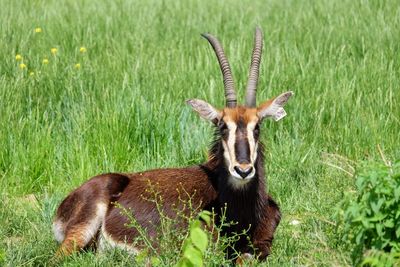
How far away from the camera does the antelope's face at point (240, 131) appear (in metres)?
6.38

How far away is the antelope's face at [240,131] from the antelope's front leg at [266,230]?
1.17 ft

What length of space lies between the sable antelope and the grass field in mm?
216

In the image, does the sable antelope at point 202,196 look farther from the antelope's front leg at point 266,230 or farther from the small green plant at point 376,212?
the small green plant at point 376,212

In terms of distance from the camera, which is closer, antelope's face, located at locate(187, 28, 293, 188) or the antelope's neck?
antelope's face, located at locate(187, 28, 293, 188)

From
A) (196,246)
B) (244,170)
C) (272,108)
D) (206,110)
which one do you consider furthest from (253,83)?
(196,246)

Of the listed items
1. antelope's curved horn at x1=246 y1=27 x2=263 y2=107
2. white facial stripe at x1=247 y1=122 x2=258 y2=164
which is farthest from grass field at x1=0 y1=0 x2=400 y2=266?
antelope's curved horn at x1=246 y1=27 x2=263 y2=107

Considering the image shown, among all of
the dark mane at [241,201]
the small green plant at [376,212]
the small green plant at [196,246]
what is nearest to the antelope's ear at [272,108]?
the dark mane at [241,201]

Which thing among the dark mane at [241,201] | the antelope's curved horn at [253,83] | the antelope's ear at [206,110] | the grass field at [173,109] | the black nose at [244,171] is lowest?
the grass field at [173,109]

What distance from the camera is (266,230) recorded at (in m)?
6.95

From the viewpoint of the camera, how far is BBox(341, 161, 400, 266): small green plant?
17.0ft

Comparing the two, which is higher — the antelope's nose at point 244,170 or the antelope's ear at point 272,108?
the antelope's ear at point 272,108

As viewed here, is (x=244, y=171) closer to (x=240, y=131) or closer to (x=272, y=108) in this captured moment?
(x=240, y=131)

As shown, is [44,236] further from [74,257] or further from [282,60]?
[282,60]

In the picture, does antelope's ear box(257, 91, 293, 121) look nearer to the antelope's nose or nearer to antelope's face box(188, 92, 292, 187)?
antelope's face box(188, 92, 292, 187)
